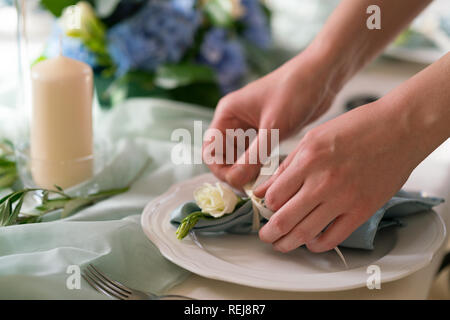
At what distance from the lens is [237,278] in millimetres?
600

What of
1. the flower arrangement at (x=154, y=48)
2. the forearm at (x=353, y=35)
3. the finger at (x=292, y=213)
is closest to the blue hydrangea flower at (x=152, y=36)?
the flower arrangement at (x=154, y=48)

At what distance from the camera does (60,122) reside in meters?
0.83

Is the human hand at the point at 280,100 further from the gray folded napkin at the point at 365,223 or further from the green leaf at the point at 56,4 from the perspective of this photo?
the green leaf at the point at 56,4

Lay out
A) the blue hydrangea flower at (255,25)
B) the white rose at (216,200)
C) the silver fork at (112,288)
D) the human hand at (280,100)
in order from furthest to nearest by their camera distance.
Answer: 1. the blue hydrangea flower at (255,25)
2. the human hand at (280,100)
3. the white rose at (216,200)
4. the silver fork at (112,288)

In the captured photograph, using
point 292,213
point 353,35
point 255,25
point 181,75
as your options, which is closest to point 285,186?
point 292,213

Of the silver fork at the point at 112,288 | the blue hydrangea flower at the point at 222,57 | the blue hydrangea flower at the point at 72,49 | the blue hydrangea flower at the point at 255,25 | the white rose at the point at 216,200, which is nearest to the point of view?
the silver fork at the point at 112,288

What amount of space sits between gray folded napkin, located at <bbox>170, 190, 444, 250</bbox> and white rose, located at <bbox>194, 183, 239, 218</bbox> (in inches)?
0.5

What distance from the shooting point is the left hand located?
0.61m

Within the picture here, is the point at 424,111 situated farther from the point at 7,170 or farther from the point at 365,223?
the point at 7,170

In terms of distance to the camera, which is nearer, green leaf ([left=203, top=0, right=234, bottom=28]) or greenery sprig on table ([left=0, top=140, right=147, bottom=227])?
greenery sprig on table ([left=0, top=140, right=147, bottom=227])

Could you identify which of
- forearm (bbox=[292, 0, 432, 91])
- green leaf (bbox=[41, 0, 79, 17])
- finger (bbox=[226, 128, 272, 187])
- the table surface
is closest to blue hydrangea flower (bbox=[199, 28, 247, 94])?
the table surface

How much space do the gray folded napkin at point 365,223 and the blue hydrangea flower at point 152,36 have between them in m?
0.59

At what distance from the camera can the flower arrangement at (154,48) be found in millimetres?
1212

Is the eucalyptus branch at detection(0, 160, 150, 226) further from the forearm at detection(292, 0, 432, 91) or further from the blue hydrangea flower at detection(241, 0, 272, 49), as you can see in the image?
the blue hydrangea flower at detection(241, 0, 272, 49)
